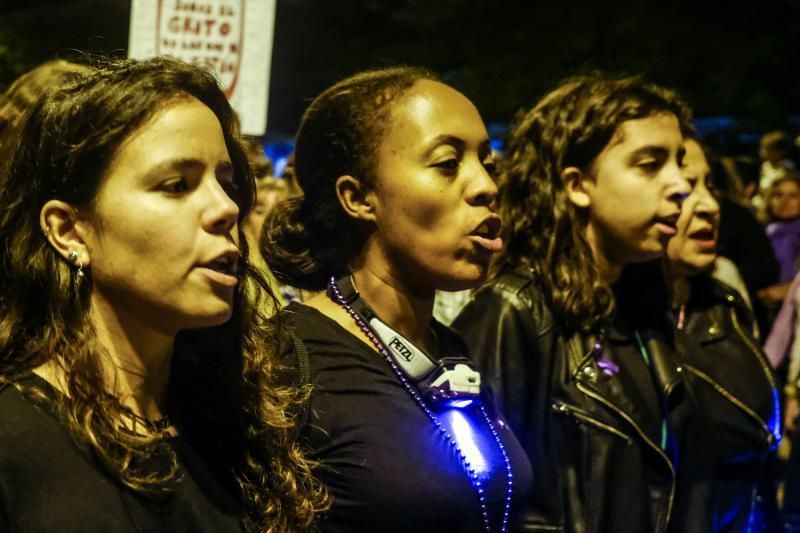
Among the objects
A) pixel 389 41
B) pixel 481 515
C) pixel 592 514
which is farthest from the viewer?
pixel 389 41

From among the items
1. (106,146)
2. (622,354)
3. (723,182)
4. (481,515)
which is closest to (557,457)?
(622,354)

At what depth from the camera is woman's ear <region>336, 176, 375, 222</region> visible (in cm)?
297

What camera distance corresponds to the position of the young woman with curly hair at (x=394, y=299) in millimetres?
2578

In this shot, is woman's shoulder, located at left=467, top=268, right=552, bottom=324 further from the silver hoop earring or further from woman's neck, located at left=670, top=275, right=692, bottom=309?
the silver hoop earring

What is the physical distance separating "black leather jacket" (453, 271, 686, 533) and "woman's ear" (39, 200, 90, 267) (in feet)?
5.03

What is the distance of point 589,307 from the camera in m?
3.66

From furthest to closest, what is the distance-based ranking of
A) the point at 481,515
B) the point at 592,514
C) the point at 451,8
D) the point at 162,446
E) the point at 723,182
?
the point at 451,8 < the point at 723,182 < the point at 592,514 < the point at 481,515 < the point at 162,446

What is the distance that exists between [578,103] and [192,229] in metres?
2.07

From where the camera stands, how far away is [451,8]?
14.7 metres

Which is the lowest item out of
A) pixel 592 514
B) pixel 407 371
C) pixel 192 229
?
pixel 592 514

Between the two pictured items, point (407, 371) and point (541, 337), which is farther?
point (541, 337)

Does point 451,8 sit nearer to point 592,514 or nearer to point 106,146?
point 592,514

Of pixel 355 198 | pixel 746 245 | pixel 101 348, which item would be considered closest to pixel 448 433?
pixel 355 198

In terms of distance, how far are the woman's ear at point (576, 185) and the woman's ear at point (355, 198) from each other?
1.12 m
